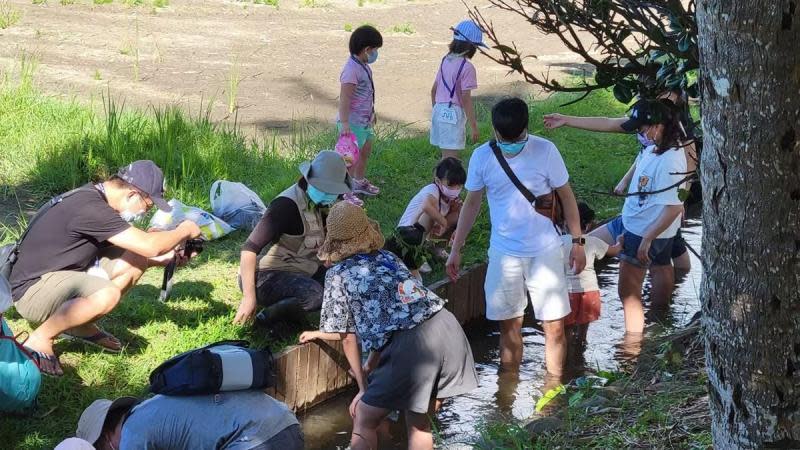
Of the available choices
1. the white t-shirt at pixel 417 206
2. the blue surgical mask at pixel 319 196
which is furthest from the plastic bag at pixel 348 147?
the blue surgical mask at pixel 319 196

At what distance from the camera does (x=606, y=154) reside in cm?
1159

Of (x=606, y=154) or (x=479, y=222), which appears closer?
(x=479, y=222)

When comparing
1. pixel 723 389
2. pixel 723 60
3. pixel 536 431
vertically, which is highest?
pixel 723 60

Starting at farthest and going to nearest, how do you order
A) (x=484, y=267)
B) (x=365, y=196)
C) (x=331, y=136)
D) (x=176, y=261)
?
(x=331, y=136) → (x=365, y=196) → (x=484, y=267) → (x=176, y=261)

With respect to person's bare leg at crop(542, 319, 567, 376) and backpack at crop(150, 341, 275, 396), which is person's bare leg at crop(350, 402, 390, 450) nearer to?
backpack at crop(150, 341, 275, 396)

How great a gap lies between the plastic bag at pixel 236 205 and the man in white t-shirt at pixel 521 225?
2358 millimetres

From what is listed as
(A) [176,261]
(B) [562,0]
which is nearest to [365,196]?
(A) [176,261]

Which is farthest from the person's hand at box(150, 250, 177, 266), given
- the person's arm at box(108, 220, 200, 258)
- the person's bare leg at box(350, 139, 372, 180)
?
the person's bare leg at box(350, 139, 372, 180)

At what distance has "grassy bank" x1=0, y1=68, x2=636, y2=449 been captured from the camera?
5.70 meters

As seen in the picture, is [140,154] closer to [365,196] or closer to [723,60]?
[365,196]

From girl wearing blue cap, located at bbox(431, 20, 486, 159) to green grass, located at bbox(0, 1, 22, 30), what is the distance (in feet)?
28.2

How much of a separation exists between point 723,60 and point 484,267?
16.1 feet

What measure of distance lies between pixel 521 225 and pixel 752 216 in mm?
2964

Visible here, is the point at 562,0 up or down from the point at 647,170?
up
